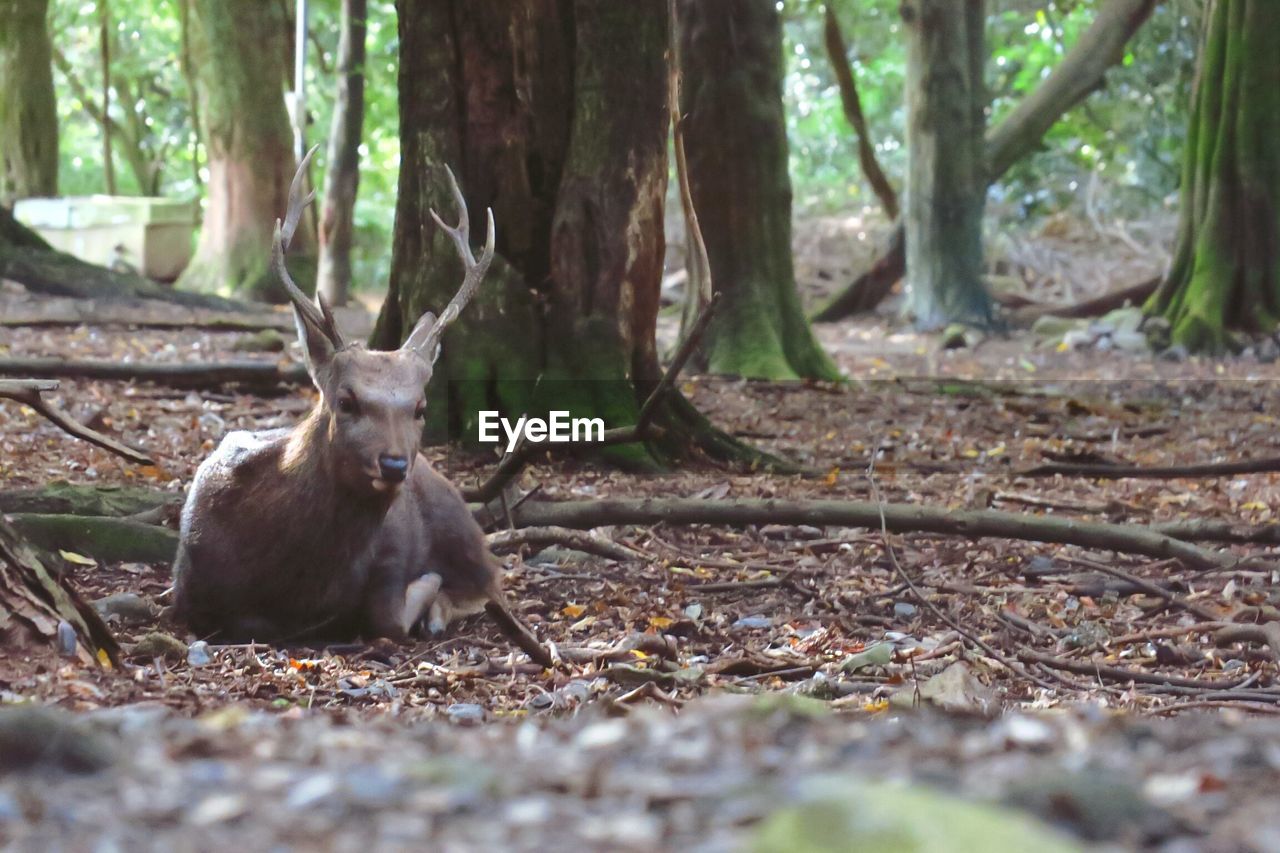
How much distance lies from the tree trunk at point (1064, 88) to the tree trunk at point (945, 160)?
20.4 inches

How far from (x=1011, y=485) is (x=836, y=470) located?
3.25ft

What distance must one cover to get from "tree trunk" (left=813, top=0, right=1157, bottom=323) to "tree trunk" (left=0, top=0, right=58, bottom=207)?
11016mm

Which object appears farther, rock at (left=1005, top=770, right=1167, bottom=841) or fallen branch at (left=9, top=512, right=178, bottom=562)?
fallen branch at (left=9, top=512, right=178, bottom=562)

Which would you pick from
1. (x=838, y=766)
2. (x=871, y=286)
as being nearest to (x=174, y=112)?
(x=871, y=286)

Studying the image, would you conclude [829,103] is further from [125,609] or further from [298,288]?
[125,609]

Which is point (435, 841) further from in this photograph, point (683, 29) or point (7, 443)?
point (683, 29)

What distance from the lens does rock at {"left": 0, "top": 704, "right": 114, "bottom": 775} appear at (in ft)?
7.40

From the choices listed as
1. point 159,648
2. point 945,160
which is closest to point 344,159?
point 945,160

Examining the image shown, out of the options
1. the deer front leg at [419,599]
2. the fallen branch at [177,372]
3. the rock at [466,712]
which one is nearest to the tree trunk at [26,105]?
the fallen branch at [177,372]

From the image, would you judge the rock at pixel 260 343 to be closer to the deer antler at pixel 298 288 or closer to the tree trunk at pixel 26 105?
the deer antler at pixel 298 288

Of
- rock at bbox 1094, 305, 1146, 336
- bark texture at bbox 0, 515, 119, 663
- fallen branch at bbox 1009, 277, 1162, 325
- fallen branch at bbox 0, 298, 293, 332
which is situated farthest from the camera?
fallen branch at bbox 1009, 277, 1162, 325

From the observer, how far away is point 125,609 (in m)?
6.26

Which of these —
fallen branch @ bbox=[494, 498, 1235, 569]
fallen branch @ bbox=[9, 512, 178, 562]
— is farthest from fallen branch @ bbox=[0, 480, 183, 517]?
fallen branch @ bbox=[494, 498, 1235, 569]

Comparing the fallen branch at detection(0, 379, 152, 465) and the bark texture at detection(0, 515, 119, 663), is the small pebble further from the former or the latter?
the fallen branch at detection(0, 379, 152, 465)
